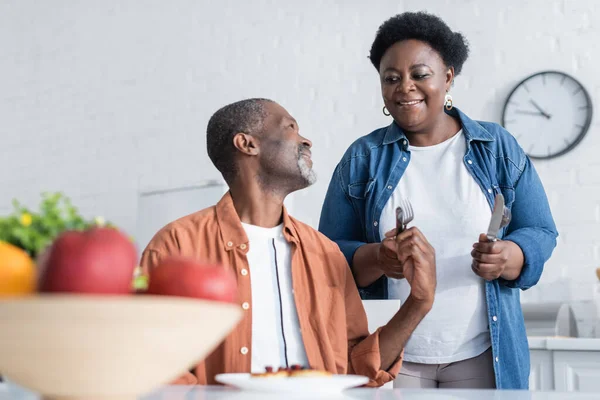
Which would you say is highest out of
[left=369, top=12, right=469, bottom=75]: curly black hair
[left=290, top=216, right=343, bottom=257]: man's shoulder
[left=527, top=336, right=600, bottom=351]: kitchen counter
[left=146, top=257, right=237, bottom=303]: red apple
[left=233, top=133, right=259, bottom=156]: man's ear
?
[left=369, top=12, right=469, bottom=75]: curly black hair

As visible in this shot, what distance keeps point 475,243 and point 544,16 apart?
2.28 m

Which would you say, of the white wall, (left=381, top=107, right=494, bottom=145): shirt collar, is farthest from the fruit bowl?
the white wall

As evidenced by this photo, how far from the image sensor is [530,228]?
187 centimetres

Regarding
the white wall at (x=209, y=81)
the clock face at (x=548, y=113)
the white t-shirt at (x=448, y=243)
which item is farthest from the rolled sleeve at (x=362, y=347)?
the clock face at (x=548, y=113)

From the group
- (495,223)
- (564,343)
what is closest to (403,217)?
(495,223)

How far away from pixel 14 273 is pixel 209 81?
12.7ft

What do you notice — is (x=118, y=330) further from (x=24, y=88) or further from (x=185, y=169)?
(x=24, y=88)

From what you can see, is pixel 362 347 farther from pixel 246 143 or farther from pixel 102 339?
pixel 102 339

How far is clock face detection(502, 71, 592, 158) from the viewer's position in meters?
3.56

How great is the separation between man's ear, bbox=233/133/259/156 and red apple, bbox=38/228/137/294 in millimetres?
1181

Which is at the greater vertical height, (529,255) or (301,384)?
(529,255)

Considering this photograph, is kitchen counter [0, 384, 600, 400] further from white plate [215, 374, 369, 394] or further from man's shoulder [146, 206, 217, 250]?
man's shoulder [146, 206, 217, 250]

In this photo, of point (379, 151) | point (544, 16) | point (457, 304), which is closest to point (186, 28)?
point (544, 16)

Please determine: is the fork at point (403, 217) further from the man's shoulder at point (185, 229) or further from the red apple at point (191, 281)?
the red apple at point (191, 281)
